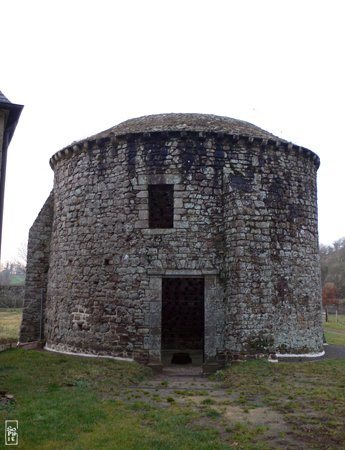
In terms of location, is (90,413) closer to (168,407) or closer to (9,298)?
(168,407)

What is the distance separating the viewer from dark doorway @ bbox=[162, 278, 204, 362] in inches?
603

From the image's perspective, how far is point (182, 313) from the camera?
616 inches

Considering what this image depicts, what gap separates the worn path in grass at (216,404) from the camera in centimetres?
580

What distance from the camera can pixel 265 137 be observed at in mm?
11812

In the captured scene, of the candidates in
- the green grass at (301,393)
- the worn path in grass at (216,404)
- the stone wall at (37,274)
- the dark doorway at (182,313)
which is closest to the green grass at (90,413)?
the worn path in grass at (216,404)

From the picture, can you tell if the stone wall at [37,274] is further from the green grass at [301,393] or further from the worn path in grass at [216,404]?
the green grass at [301,393]

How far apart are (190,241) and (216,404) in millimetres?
4561

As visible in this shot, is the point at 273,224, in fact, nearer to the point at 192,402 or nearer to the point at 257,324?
the point at 257,324

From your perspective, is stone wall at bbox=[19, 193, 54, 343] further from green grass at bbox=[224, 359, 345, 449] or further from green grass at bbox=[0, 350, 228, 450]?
green grass at bbox=[224, 359, 345, 449]

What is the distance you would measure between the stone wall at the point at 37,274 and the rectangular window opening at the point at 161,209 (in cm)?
374

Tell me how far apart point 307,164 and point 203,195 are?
133 inches

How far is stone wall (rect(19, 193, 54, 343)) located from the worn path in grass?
506 centimetres

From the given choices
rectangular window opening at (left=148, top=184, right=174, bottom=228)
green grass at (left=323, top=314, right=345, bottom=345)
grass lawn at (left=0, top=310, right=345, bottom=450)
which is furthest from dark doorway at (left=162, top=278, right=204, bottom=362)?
grass lawn at (left=0, top=310, right=345, bottom=450)

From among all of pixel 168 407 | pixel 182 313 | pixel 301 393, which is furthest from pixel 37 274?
pixel 301 393
